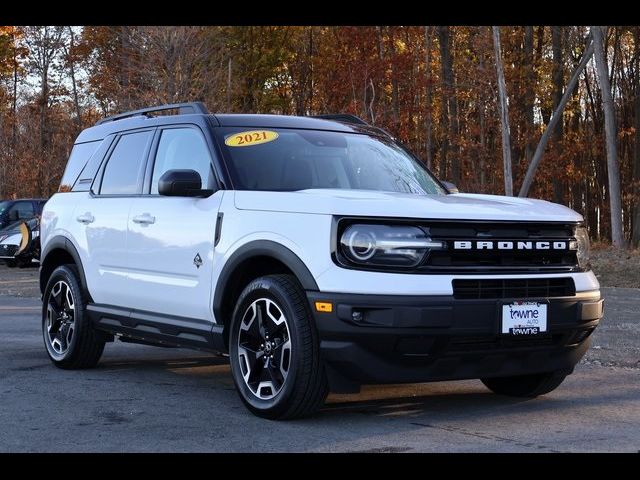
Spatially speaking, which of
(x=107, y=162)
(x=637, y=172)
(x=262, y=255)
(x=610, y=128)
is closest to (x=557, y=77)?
Result: (x=637, y=172)

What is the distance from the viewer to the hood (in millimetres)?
5629

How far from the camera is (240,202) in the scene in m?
6.37

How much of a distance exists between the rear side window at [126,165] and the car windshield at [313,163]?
3.31ft

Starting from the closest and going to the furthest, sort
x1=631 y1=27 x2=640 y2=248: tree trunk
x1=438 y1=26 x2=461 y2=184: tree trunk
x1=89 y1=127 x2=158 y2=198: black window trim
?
x1=89 y1=127 x2=158 y2=198: black window trim, x1=631 y1=27 x2=640 y2=248: tree trunk, x1=438 y1=26 x2=461 y2=184: tree trunk

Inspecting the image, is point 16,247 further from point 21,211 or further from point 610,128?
point 610,128

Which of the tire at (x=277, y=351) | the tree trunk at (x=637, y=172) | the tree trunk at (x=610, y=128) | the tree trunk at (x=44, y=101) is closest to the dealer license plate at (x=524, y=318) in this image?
the tire at (x=277, y=351)

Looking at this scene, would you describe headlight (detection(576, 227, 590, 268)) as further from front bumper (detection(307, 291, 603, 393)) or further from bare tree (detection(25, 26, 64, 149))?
bare tree (detection(25, 26, 64, 149))

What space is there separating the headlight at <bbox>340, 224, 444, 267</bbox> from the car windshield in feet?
3.88

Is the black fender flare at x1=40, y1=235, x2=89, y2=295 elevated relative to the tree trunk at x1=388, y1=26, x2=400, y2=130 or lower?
lower

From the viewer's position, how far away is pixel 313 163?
6.97 metres

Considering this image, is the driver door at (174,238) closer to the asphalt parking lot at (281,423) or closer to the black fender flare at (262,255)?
the black fender flare at (262,255)

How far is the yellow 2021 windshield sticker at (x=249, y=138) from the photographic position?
686cm

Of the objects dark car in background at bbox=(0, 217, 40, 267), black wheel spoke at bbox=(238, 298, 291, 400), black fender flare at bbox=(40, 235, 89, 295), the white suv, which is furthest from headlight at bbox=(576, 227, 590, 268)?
dark car in background at bbox=(0, 217, 40, 267)
